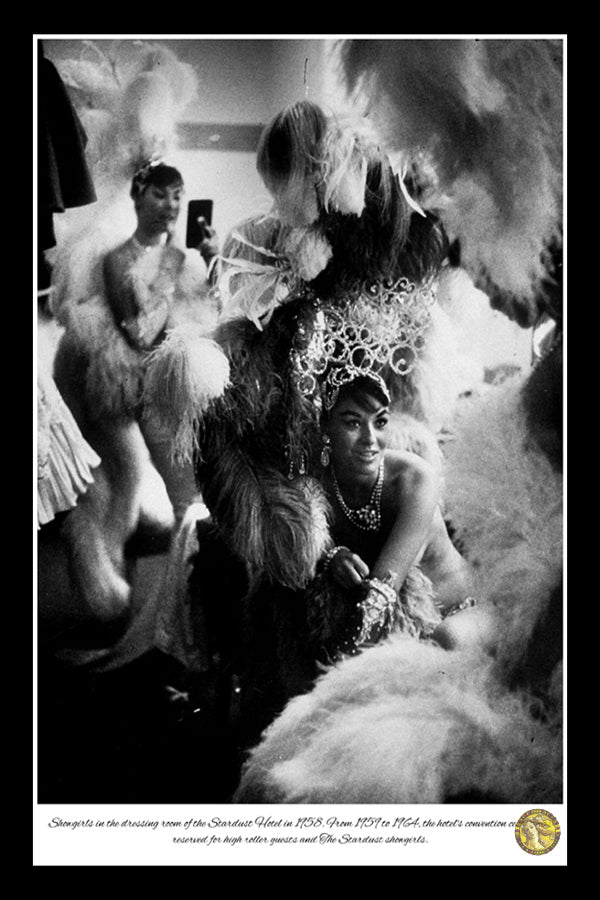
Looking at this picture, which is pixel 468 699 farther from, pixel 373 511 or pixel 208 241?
pixel 208 241

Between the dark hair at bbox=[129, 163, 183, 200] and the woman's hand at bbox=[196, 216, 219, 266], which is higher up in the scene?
the dark hair at bbox=[129, 163, 183, 200]

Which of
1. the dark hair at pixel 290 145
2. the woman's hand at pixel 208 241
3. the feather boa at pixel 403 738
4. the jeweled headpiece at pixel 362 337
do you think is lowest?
the feather boa at pixel 403 738

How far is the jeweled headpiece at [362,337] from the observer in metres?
1.76

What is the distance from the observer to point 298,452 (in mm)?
1762

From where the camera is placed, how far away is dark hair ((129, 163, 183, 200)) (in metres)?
1.75

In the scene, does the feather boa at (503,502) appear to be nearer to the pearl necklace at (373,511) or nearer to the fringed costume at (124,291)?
the pearl necklace at (373,511)

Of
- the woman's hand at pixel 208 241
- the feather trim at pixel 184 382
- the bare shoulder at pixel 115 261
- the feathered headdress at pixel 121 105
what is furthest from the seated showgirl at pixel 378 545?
the feathered headdress at pixel 121 105

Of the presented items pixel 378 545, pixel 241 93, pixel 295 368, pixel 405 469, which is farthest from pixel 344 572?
pixel 241 93

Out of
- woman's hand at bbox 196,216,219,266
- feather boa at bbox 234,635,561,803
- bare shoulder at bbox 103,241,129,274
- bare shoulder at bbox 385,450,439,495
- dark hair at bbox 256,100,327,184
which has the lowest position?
feather boa at bbox 234,635,561,803

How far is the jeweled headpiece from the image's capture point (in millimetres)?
1760

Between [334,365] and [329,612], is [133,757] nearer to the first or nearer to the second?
[329,612]

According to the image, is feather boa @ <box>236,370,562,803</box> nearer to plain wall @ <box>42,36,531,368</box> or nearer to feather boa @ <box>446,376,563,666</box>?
feather boa @ <box>446,376,563,666</box>

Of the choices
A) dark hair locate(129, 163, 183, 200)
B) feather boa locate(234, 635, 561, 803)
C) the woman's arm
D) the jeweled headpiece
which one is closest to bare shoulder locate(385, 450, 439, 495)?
the woman's arm

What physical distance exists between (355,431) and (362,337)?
6.2 inches
